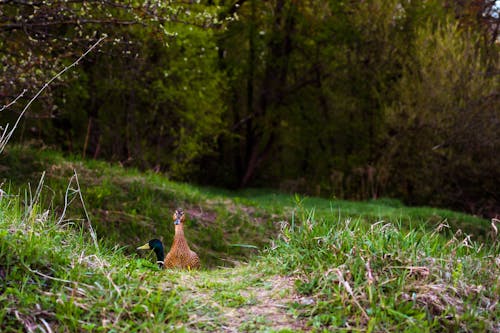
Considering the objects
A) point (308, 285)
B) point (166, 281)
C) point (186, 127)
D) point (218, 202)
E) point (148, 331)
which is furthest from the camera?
point (186, 127)

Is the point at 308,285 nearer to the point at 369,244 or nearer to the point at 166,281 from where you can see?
the point at 369,244

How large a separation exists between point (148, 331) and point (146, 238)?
523 centimetres

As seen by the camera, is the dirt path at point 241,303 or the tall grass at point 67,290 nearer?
the tall grass at point 67,290

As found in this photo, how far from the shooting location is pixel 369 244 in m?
3.55

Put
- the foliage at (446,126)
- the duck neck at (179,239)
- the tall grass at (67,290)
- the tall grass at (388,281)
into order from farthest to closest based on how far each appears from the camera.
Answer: the foliage at (446,126)
the duck neck at (179,239)
the tall grass at (388,281)
the tall grass at (67,290)

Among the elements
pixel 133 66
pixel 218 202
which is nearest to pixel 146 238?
pixel 218 202

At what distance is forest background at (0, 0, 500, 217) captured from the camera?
1380cm

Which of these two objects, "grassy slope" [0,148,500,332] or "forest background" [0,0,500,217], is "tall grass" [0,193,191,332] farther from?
"forest background" [0,0,500,217]

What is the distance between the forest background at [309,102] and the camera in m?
13.8

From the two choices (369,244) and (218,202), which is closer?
(369,244)

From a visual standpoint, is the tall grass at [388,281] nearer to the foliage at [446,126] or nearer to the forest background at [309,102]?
the forest background at [309,102]

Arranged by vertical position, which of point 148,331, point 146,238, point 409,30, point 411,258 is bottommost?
point 146,238

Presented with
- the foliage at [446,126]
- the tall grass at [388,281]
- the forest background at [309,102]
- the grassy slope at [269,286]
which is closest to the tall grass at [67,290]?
the grassy slope at [269,286]

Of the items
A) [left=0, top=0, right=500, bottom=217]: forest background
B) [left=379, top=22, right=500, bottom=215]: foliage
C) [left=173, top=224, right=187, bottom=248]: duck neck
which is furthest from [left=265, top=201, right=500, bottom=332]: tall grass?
[left=379, top=22, right=500, bottom=215]: foliage
